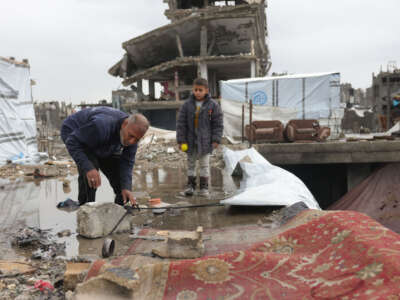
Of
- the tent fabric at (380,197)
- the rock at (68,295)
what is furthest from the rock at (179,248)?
the tent fabric at (380,197)

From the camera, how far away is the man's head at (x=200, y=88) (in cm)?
444

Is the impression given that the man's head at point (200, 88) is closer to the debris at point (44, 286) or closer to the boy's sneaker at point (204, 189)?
the boy's sneaker at point (204, 189)

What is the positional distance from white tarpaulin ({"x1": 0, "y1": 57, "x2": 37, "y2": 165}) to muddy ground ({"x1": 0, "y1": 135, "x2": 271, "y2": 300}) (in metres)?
2.58

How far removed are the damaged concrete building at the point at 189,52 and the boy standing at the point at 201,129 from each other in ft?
37.0

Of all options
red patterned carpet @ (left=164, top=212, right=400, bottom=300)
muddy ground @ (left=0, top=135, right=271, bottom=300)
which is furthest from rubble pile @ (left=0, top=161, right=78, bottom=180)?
red patterned carpet @ (left=164, top=212, right=400, bottom=300)

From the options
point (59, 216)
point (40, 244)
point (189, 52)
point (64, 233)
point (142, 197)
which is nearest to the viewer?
point (40, 244)

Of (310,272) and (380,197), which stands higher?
(310,272)

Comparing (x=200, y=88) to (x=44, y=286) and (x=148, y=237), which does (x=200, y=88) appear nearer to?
(x=148, y=237)

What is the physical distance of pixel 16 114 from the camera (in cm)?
1046

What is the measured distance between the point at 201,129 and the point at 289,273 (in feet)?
9.87

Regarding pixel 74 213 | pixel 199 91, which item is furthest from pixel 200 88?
pixel 74 213

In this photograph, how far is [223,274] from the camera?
185 cm

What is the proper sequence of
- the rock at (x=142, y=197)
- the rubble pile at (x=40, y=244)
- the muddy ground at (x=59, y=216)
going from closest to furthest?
1. the muddy ground at (x=59, y=216)
2. the rubble pile at (x=40, y=244)
3. the rock at (x=142, y=197)

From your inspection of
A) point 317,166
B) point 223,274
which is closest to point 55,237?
point 223,274
